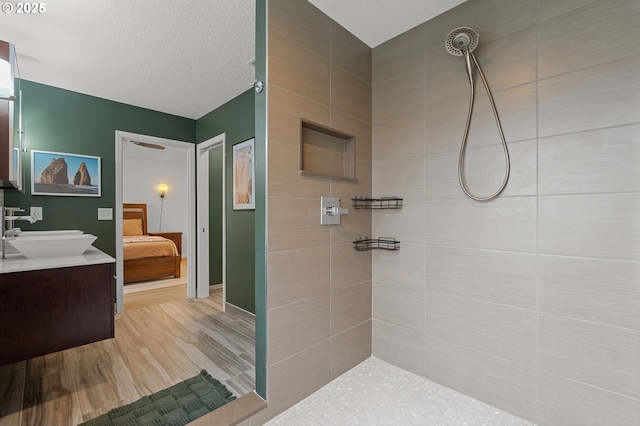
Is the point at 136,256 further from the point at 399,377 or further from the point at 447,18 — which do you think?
the point at 447,18

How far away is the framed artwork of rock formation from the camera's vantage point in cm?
278

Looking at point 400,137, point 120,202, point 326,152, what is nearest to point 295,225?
point 326,152

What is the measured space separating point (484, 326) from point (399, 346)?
0.58 meters

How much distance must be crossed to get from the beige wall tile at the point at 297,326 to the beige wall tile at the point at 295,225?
33 centimetres

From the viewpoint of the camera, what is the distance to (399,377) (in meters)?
Result: 1.79

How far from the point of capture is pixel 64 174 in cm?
291

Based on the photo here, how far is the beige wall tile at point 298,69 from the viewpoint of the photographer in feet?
4.80

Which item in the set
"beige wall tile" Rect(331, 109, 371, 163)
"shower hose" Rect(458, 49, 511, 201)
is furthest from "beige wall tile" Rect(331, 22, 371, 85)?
"shower hose" Rect(458, 49, 511, 201)

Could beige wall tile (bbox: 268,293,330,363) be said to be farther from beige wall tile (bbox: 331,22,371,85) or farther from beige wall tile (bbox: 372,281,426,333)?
beige wall tile (bbox: 331,22,371,85)

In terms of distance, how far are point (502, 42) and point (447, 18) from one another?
1.25 feet

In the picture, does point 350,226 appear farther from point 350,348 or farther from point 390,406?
point 390,406

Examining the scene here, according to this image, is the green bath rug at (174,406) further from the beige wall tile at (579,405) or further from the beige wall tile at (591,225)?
the beige wall tile at (591,225)

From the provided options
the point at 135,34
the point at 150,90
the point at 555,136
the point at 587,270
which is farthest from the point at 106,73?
the point at 587,270

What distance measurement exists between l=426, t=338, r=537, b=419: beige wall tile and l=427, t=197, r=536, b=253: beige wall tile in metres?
0.61
